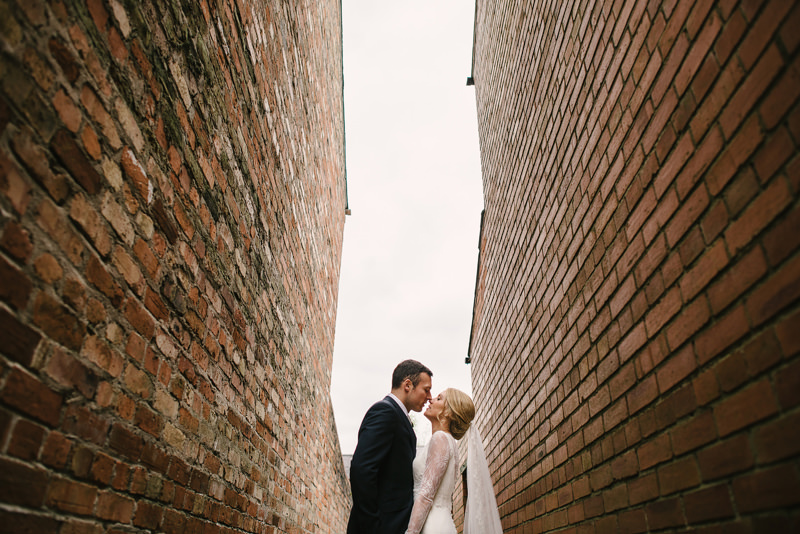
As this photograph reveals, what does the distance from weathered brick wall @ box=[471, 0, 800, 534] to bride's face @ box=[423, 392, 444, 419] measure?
0.63 m

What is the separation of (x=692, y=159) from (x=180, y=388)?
6.14 feet

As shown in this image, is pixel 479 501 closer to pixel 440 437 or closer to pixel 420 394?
pixel 440 437

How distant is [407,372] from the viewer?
10.6 feet

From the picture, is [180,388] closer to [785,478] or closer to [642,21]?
[785,478]

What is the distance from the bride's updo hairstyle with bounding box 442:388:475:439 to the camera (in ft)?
10.4

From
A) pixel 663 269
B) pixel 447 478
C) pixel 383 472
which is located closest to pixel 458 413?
pixel 447 478

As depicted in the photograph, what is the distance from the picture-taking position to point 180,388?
1809 millimetres

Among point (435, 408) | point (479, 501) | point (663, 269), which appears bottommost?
point (479, 501)

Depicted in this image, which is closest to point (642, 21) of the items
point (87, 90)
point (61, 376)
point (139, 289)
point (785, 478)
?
point (785, 478)

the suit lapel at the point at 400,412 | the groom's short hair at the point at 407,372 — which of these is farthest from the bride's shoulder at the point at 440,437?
the groom's short hair at the point at 407,372

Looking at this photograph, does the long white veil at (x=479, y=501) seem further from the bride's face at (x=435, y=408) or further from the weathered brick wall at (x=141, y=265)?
the weathered brick wall at (x=141, y=265)

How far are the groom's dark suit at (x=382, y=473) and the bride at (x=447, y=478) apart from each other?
0.27 feet

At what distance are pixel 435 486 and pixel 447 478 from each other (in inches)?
6.0

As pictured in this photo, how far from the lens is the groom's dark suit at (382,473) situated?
2.62 m
